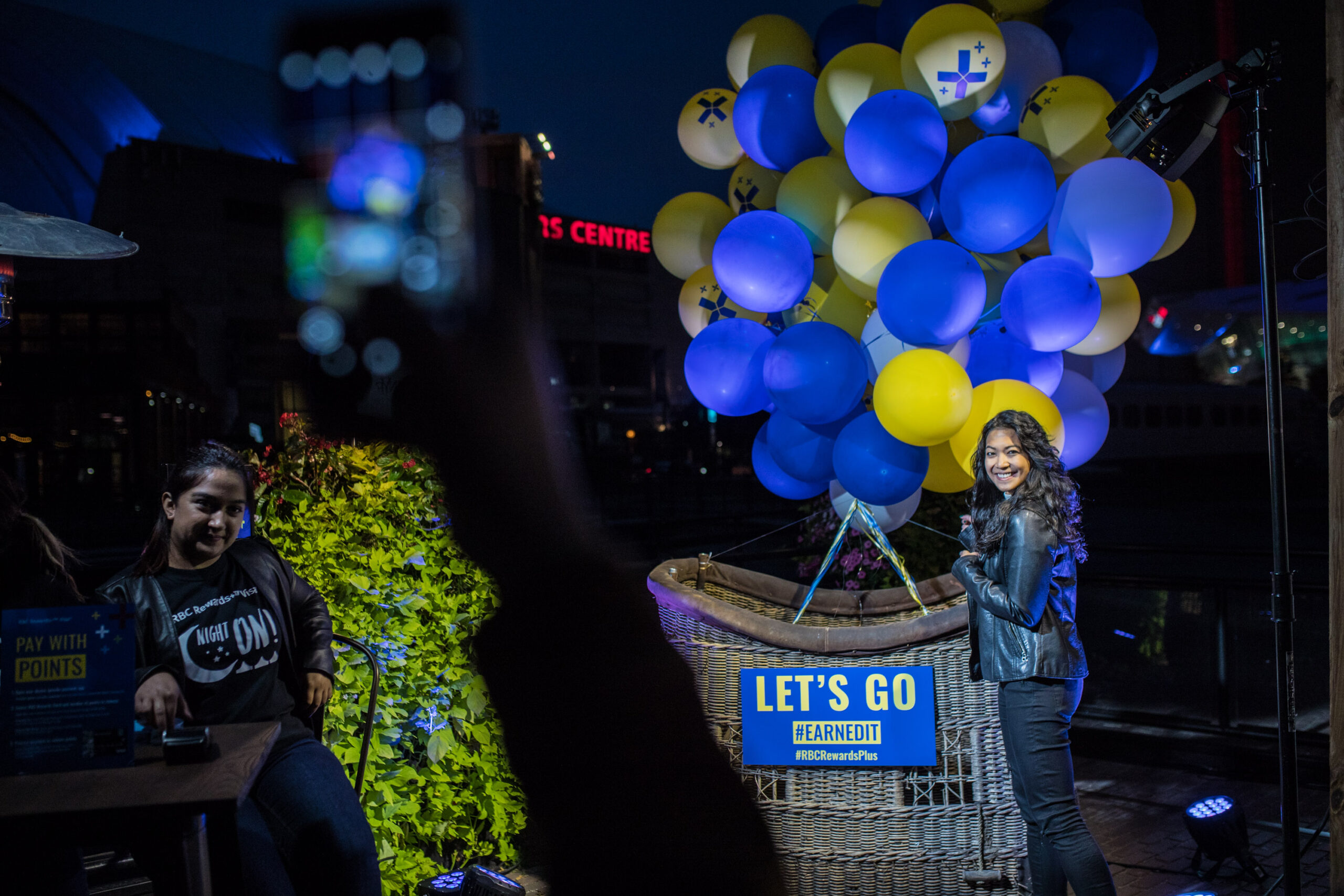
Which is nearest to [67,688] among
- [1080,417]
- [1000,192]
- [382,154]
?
[1000,192]

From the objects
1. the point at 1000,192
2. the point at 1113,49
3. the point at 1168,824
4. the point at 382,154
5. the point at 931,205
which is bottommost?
the point at 1168,824

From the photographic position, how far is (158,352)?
28.7 meters

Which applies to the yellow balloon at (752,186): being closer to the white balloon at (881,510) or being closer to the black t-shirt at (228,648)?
the white balloon at (881,510)

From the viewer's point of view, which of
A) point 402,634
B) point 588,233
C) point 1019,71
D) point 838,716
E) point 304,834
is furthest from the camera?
point 588,233

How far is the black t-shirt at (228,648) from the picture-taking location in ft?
7.26

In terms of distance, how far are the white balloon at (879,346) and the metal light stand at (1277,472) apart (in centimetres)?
104

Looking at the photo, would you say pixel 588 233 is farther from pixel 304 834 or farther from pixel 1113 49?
pixel 304 834

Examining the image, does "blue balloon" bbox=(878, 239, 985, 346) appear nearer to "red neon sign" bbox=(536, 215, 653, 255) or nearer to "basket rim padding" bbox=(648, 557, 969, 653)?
"basket rim padding" bbox=(648, 557, 969, 653)

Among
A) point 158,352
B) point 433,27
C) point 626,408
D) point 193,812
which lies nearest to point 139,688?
point 193,812

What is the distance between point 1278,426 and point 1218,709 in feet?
8.34

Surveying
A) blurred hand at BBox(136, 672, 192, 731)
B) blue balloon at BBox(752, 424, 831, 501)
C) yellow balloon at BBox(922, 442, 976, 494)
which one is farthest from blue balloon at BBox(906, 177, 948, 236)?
blurred hand at BBox(136, 672, 192, 731)

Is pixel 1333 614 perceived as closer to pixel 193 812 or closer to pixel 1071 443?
pixel 1071 443

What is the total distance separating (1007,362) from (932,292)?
64 centimetres

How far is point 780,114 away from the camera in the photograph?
3.54 m
